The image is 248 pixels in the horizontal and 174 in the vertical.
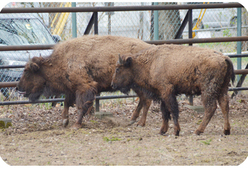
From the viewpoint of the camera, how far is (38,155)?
450 cm

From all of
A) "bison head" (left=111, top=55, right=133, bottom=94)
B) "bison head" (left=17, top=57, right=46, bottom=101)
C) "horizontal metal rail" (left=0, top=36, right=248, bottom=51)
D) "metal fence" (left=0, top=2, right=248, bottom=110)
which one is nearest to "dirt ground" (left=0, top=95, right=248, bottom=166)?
"bison head" (left=17, top=57, right=46, bottom=101)

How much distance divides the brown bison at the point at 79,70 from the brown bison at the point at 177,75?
491 mm

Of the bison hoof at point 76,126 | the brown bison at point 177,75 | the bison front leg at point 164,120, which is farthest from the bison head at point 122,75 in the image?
the bison hoof at point 76,126

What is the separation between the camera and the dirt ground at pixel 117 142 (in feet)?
13.6

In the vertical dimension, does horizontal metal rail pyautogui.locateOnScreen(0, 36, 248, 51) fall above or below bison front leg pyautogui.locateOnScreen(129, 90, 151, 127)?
above

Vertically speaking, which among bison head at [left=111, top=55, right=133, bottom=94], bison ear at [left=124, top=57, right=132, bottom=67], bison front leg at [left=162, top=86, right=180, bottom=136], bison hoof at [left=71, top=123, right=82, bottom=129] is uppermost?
bison ear at [left=124, top=57, right=132, bottom=67]

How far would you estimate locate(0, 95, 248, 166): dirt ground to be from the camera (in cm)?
414

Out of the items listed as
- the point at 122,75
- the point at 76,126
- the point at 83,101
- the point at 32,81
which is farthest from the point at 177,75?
the point at 32,81

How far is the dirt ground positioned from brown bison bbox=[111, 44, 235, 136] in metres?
0.53

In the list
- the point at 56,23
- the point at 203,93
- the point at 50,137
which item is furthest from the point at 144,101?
the point at 56,23

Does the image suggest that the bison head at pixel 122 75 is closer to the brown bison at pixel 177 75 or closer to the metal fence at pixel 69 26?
the brown bison at pixel 177 75

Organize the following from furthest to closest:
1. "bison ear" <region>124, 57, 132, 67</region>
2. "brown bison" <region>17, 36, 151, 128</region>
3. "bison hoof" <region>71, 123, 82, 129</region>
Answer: "brown bison" <region>17, 36, 151, 128</region>
"bison hoof" <region>71, 123, 82, 129</region>
"bison ear" <region>124, 57, 132, 67</region>

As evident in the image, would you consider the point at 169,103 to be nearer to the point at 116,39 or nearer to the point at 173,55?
the point at 173,55

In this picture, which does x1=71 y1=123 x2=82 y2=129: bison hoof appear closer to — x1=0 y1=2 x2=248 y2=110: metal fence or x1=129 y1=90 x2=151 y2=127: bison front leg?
x1=129 y1=90 x2=151 y2=127: bison front leg
